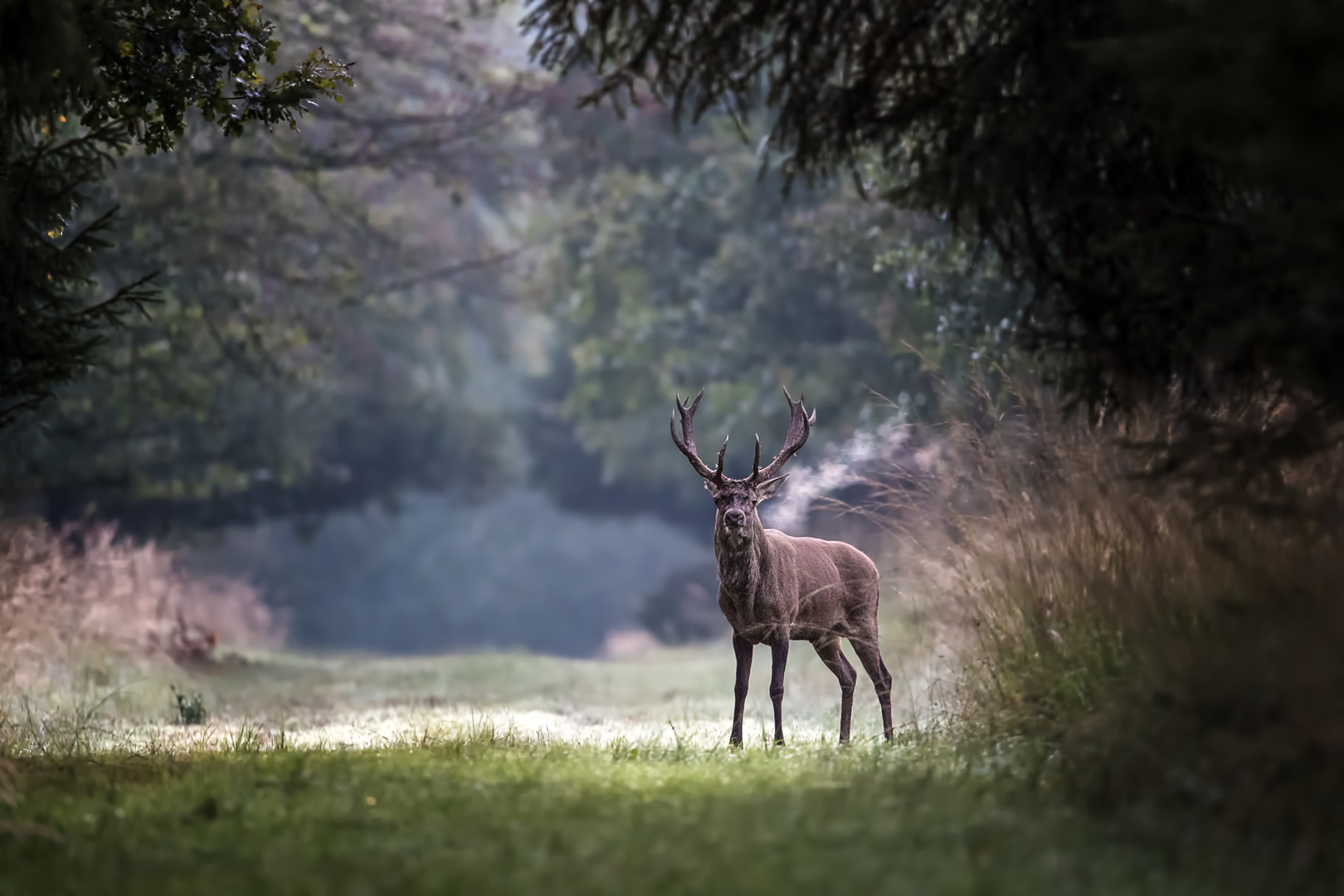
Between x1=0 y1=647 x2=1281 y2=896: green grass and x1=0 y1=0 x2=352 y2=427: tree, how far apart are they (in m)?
2.35

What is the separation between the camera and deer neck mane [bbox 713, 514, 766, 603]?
992 cm

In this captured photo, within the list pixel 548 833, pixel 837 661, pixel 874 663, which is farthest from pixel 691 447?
pixel 548 833

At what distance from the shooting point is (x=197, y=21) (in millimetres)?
8266

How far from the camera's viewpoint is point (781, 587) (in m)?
10.2

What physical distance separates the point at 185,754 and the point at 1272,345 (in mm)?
6422

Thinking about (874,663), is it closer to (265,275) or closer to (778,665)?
(778,665)

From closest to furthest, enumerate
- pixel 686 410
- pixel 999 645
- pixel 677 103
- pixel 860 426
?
pixel 677 103 < pixel 999 645 < pixel 686 410 < pixel 860 426

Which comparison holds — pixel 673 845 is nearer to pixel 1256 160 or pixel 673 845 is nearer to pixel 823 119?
pixel 1256 160

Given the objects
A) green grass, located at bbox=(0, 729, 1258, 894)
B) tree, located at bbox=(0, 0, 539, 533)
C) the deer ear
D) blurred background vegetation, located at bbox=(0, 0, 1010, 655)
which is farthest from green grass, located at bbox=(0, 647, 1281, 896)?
tree, located at bbox=(0, 0, 539, 533)

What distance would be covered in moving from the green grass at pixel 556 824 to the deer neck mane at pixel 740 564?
45.9 inches

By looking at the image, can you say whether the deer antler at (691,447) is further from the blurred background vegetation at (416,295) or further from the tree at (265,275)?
the tree at (265,275)

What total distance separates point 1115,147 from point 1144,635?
2486 mm

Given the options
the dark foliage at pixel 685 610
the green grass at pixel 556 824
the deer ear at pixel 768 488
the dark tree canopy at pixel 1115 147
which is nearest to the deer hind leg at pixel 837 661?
the green grass at pixel 556 824

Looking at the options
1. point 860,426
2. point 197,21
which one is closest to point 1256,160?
point 197,21
